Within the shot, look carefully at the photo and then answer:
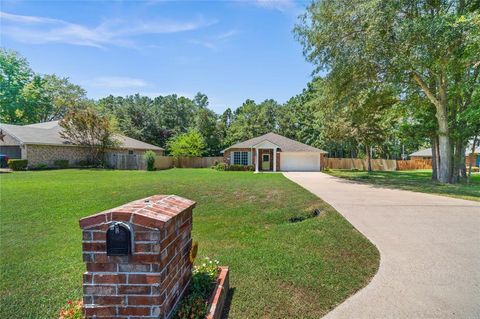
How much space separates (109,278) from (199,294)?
1.04 m

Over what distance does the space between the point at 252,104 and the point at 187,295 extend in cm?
4462

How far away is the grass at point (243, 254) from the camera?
10.7 ft

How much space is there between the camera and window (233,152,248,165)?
1131 inches

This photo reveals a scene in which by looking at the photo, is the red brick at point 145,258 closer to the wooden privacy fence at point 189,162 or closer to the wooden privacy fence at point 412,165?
the wooden privacy fence at point 189,162

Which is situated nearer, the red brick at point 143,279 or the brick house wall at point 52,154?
the red brick at point 143,279

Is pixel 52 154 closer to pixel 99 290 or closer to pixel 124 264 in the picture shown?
pixel 99 290

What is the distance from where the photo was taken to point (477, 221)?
268 inches

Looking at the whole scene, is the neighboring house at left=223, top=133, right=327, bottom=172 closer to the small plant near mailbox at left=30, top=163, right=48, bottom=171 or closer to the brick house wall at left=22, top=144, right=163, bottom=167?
the brick house wall at left=22, top=144, right=163, bottom=167

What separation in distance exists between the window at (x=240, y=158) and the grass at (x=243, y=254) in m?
19.9

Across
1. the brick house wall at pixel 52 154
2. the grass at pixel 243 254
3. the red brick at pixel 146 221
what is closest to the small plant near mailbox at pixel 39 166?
the brick house wall at pixel 52 154

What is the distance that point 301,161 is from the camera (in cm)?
2822

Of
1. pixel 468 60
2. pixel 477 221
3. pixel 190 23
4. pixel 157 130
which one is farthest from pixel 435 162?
pixel 157 130

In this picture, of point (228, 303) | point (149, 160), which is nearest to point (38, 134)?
point (149, 160)

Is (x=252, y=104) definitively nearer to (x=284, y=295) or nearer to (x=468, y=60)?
(x=468, y=60)
